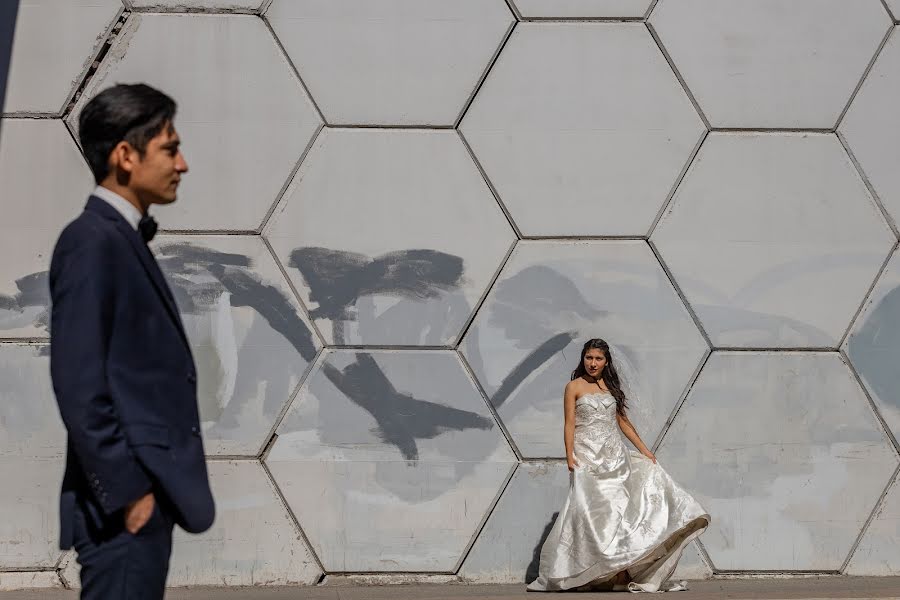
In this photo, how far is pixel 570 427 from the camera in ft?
17.1

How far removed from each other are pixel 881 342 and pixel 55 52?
12.4 feet

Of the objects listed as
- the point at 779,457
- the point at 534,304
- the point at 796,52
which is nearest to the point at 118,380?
the point at 534,304

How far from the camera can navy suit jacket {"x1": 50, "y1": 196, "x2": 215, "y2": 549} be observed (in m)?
2.06

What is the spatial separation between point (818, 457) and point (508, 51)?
2.23m

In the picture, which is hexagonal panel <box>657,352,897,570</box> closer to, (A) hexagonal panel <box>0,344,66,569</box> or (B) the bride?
(B) the bride

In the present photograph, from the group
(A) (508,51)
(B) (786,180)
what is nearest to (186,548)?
(A) (508,51)

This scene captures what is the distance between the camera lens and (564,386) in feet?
17.8

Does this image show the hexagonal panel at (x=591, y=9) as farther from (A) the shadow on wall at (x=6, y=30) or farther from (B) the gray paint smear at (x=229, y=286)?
(A) the shadow on wall at (x=6, y=30)

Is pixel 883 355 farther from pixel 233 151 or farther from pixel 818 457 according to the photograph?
pixel 233 151

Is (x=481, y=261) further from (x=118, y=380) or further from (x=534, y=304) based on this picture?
(x=118, y=380)

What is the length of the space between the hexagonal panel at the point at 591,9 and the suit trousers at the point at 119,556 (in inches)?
148

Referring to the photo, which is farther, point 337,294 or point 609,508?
point 337,294

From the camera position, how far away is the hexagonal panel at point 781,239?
17.9 ft

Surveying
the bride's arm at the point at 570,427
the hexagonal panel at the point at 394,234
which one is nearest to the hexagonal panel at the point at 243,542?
the hexagonal panel at the point at 394,234
